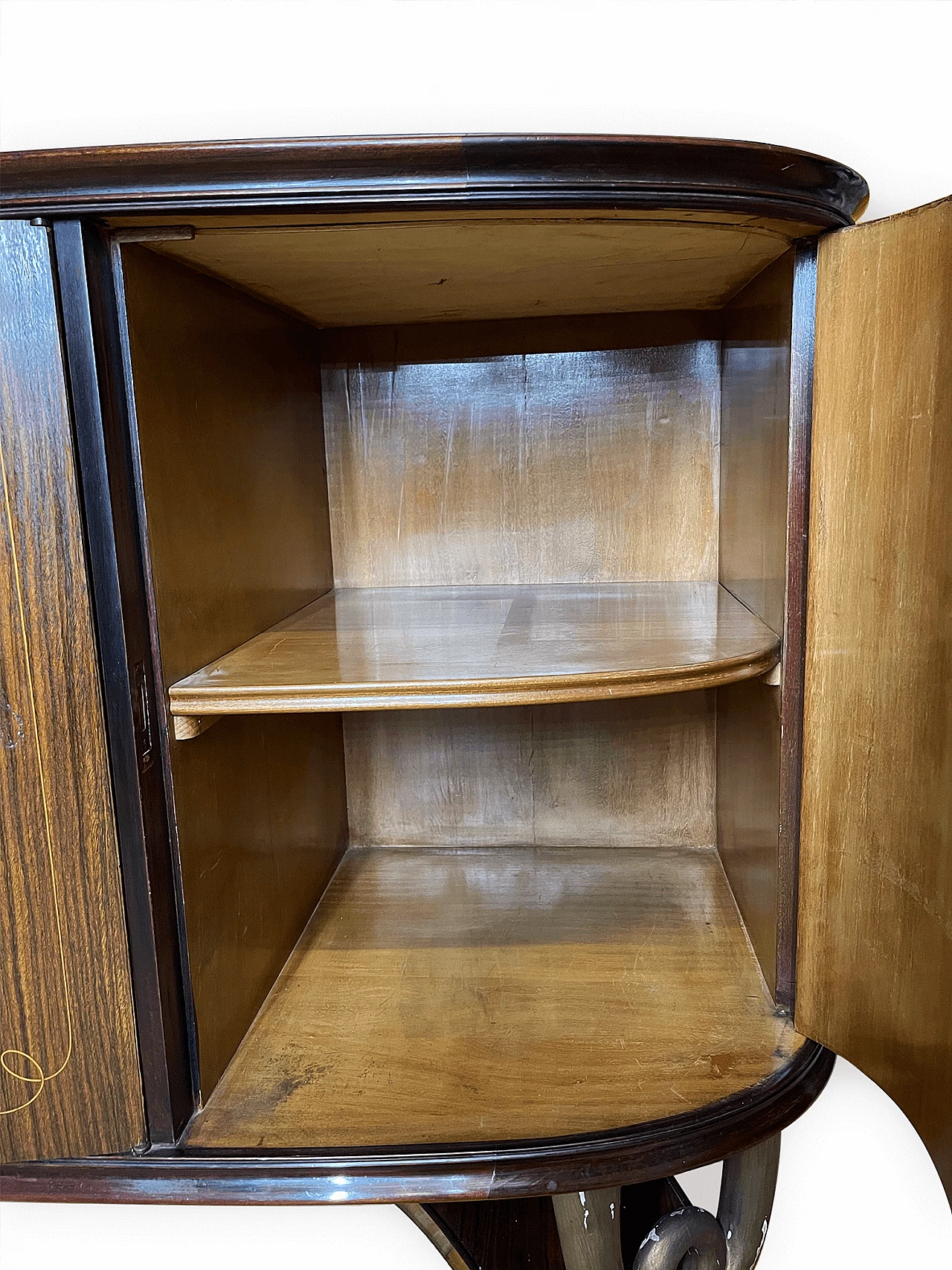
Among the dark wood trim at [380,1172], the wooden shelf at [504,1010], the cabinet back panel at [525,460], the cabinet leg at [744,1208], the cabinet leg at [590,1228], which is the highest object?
the cabinet back panel at [525,460]

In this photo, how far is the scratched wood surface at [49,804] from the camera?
2.59 feet

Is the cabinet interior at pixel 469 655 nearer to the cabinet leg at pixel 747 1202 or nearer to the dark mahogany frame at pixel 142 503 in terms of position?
the dark mahogany frame at pixel 142 503

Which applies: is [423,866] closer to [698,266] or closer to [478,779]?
[478,779]

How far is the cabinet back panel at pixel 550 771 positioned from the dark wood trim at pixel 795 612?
1.46 feet

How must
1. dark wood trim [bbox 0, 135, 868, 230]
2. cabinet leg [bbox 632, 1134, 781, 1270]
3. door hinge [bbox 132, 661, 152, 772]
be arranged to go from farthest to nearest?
1. cabinet leg [bbox 632, 1134, 781, 1270]
2. door hinge [bbox 132, 661, 152, 772]
3. dark wood trim [bbox 0, 135, 868, 230]

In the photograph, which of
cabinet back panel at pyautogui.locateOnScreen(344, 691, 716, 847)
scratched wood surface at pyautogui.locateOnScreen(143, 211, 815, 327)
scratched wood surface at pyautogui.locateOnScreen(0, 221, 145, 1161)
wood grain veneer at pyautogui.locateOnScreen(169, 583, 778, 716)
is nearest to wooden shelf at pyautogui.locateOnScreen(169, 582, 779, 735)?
wood grain veneer at pyautogui.locateOnScreen(169, 583, 778, 716)

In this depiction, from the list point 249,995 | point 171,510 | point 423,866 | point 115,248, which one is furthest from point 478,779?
point 115,248

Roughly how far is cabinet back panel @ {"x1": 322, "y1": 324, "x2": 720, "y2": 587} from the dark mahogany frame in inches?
17.6

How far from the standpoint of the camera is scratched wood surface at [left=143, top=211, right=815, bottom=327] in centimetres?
81

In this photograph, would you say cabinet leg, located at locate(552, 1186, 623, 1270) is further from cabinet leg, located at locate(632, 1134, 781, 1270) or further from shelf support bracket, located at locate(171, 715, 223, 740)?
shelf support bracket, located at locate(171, 715, 223, 740)

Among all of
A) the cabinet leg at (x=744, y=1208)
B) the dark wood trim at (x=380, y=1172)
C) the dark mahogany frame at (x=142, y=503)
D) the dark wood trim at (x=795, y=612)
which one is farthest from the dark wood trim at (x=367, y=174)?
the cabinet leg at (x=744, y=1208)

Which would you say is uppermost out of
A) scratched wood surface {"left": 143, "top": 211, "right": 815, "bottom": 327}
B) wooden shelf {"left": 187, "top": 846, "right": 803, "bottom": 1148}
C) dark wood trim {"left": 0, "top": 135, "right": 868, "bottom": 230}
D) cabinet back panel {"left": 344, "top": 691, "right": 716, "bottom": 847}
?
dark wood trim {"left": 0, "top": 135, "right": 868, "bottom": 230}

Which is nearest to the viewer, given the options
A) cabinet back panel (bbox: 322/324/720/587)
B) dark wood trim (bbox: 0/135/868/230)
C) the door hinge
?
dark wood trim (bbox: 0/135/868/230)

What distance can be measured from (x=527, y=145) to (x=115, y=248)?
34cm
